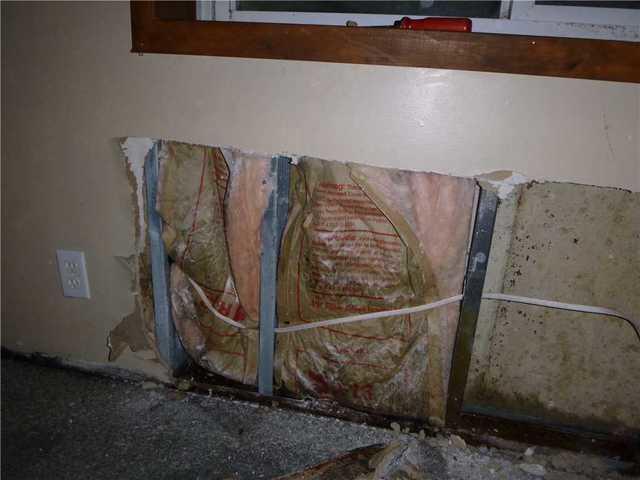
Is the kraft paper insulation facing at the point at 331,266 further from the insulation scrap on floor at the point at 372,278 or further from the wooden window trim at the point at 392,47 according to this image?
the wooden window trim at the point at 392,47

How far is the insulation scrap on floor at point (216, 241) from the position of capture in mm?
913

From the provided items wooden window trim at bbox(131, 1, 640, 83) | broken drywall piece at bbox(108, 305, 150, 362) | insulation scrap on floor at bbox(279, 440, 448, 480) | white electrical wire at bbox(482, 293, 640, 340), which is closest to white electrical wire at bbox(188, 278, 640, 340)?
white electrical wire at bbox(482, 293, 640, 340)

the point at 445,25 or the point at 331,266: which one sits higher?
the point at 445,25

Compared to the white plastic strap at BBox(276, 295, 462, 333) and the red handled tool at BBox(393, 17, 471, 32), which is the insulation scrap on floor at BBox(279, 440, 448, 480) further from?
the red handled tool at BBox(393, 17, 471, 32)

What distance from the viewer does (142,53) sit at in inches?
33.5

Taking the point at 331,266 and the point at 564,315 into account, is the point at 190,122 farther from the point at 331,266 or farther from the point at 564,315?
the point at 564,315

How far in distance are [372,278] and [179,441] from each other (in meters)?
0.63

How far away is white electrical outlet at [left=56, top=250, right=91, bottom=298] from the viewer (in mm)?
1035

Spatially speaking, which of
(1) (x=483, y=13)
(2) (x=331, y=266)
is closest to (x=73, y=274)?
(2) (x=331, y=266)

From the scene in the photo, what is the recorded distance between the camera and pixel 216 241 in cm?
98

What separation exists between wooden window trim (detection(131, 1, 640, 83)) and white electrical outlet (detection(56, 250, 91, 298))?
586 millimetres

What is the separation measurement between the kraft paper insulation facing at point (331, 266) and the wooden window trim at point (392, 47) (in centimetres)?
22

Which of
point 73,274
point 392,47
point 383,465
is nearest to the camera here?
point 392,47

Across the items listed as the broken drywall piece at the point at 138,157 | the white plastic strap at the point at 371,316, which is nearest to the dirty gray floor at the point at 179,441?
the white plastic strap at the point at 371,316
